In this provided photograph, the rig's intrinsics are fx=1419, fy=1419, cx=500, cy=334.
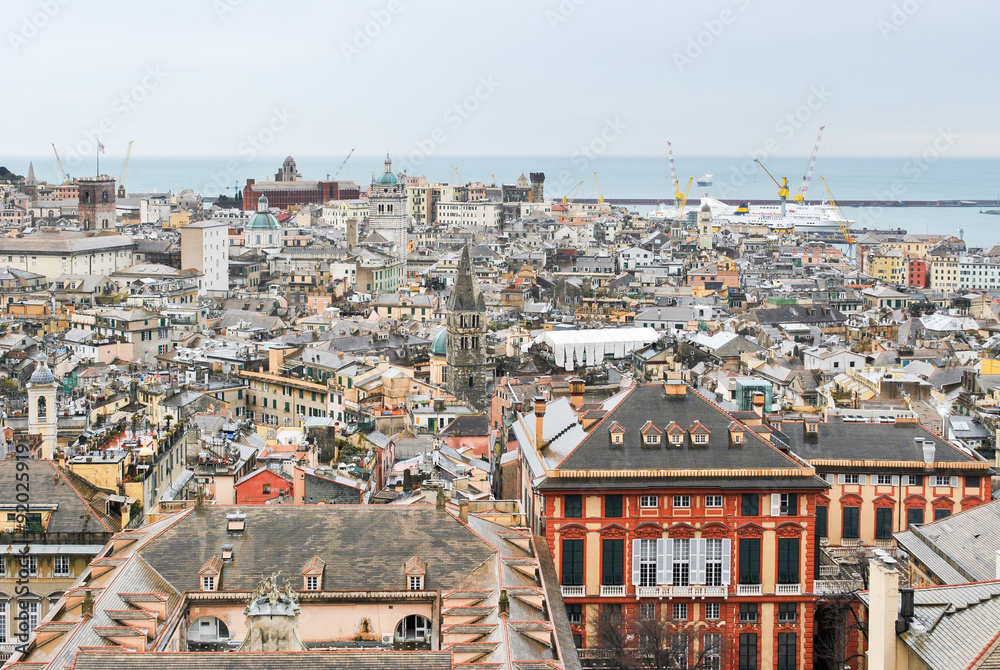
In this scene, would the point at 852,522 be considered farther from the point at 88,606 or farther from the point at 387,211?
the point at 387,211

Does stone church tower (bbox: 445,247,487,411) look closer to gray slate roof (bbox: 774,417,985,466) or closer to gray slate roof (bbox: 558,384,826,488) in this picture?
gray slate roof (bbox: 774,417,985,466)

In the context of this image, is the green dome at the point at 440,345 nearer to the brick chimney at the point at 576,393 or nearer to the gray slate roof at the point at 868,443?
the brick chimney at the point at 576,393

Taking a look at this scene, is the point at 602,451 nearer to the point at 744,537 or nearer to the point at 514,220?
the point at 744,537

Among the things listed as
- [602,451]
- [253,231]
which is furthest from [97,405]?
[253,231]

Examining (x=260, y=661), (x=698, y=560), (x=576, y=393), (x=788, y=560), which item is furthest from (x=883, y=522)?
(x=260, y=661)

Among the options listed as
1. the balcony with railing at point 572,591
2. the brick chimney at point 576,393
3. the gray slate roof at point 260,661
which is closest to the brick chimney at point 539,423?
the brick chimney at point 576,393
